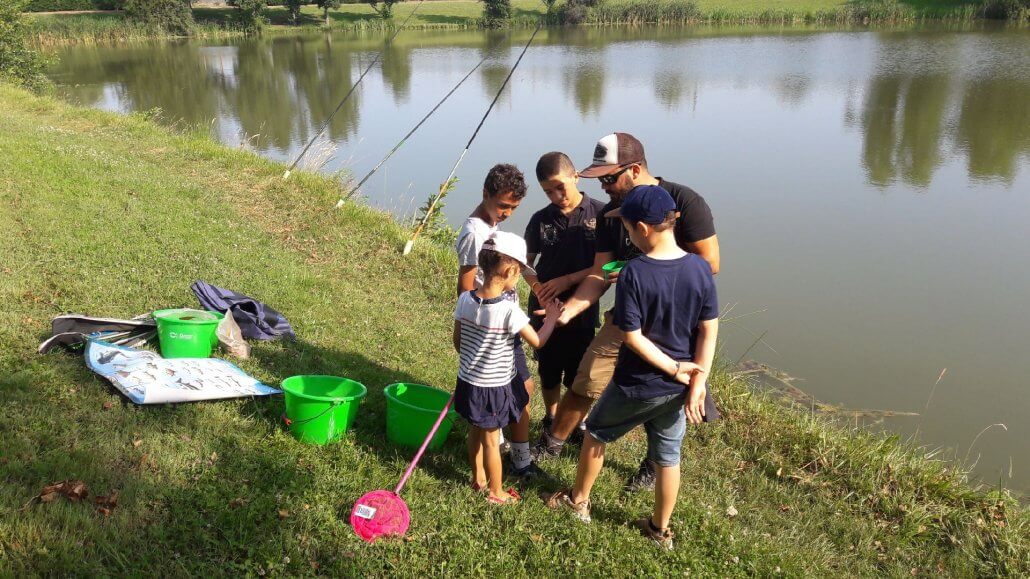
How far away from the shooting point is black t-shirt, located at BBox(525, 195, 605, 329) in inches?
141

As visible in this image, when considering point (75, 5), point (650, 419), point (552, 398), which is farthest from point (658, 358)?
point (75, 5)

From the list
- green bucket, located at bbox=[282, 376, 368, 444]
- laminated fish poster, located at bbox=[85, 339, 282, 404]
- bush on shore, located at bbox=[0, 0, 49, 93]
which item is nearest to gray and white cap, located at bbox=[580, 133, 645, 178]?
green bucket, located at bbox=[282, 376, 368, 444]

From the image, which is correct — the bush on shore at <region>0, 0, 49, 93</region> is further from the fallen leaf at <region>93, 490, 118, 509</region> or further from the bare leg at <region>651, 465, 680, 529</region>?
the bare leg at <region>651, 465, 680, 529</region>

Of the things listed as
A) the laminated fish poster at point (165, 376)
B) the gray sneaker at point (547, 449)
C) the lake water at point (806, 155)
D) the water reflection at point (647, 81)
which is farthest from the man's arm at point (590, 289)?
the water reflection at point (647, 81)

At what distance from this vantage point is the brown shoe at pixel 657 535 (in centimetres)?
316

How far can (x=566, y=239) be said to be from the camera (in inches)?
142

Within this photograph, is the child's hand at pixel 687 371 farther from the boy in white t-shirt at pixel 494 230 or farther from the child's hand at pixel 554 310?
the boy in white t-shirt at pixel 494 230

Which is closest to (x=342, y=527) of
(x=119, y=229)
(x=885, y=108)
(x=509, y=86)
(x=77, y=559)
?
(x=77, y=559)

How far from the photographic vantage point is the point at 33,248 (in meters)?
5.65

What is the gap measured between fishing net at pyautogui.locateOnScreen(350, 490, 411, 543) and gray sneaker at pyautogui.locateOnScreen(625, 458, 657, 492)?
3.95 ft

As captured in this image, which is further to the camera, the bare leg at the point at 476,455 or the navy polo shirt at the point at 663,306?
the bare leg at the point at 476,455

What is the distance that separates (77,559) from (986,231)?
973cm

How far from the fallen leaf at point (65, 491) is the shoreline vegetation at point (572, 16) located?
106 feet

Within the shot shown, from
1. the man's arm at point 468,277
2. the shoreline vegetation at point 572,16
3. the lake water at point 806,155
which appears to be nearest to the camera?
the man's arm at point 468,277
